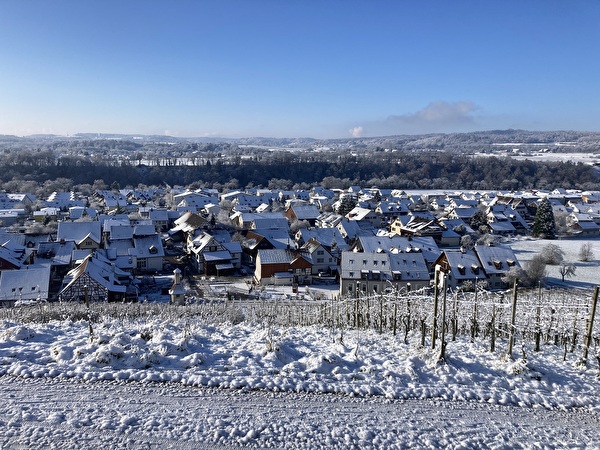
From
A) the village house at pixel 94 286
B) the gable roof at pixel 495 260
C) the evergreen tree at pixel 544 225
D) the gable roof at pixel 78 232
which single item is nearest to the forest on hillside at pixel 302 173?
the evergreen tree at pixel 544 225

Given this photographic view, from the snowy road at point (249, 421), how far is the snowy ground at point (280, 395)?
0.05 feet

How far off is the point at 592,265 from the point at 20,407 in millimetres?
31891

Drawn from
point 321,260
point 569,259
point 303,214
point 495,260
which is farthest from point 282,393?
point 303,214

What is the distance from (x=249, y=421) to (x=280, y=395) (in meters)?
0.74

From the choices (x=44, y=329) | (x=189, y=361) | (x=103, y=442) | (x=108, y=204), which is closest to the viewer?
(x=103, y=442)

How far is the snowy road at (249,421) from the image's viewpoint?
5000 mm

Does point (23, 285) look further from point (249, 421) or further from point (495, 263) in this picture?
point (495, 263)

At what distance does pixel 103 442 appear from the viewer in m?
4.88

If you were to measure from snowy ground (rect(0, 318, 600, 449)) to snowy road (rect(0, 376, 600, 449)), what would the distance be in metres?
0.01

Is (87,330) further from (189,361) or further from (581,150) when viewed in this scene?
(581,150)

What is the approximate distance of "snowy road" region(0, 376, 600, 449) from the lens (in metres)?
5.00

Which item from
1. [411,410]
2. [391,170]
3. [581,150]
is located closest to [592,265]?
[411,410]

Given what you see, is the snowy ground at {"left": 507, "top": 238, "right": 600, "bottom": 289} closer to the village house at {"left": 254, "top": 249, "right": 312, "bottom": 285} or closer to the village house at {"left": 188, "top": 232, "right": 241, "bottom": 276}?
the village house at {"left": 254, "top": 249, "right": 312, "bottom": 285}

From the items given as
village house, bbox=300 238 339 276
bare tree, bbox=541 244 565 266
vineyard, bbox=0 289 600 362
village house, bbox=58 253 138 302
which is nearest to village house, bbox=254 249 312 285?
village house, bbox=300 238 339 276
